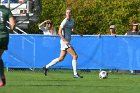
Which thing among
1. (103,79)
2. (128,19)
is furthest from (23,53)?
(128,19)

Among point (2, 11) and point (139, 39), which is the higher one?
point (2, 11)

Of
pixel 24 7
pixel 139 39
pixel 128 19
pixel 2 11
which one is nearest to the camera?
pixel 2 11

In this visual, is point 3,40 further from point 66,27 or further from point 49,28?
point 49,28

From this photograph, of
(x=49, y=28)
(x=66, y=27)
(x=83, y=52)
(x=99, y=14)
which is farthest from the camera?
(x=99, y=14)

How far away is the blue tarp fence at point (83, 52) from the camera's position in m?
22.2

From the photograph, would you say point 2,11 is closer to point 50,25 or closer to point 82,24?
point 50,25

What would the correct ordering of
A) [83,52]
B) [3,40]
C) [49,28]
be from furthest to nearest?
[49,28] → [83,52] → [3,40]

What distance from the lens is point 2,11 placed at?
1363 centimetres

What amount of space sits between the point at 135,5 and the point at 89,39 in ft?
78.5

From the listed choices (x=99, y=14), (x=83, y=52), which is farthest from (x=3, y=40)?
(x=99, y=14)

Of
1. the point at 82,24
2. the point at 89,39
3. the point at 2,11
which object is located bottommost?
the point at 82,24

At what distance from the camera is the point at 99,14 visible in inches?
1805

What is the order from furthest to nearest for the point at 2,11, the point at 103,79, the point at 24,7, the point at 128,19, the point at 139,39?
1. the point at 128,19
2. the point at 24,7
3. the point at 139,39
4. the point at 103,79
5. the point at 2,11

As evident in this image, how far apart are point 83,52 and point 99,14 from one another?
2356 centimetres
